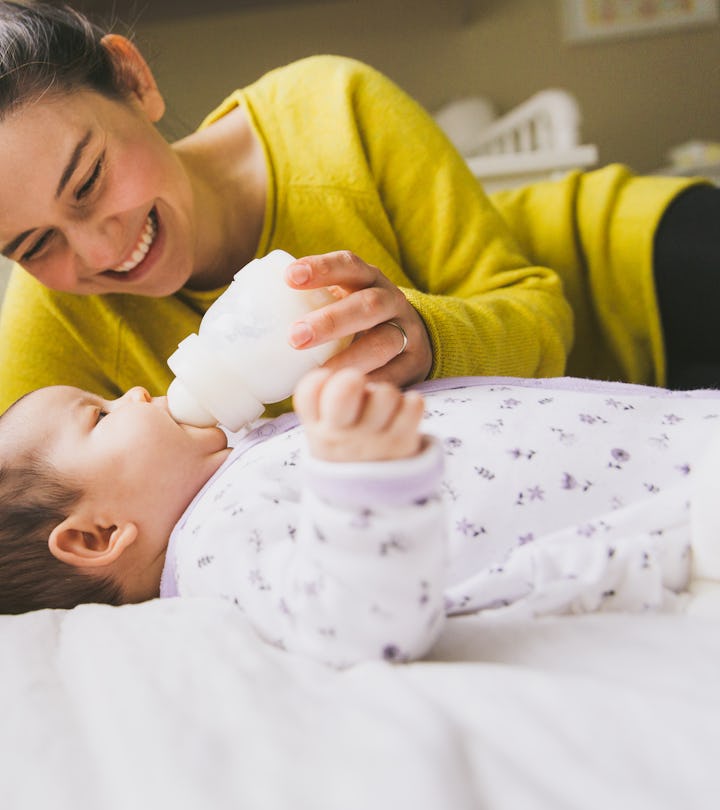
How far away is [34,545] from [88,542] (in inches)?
1.8

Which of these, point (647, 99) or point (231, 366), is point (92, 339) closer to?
point (231, 366)

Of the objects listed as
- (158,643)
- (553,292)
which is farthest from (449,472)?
(553,292)

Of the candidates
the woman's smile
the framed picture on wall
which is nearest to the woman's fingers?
the woman's smile

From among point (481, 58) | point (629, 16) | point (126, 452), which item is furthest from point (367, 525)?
point (629, 16)

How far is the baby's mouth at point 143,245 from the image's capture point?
0.92 m

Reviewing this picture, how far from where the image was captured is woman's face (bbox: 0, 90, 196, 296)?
2.59 ft

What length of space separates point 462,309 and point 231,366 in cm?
32

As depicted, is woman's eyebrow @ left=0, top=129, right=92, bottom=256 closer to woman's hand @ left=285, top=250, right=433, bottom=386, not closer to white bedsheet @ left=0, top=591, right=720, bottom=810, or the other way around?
woman's hand @ left=285, top=250, right=433, bottom=386

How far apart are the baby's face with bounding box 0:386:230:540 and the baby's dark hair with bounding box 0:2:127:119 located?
318mm

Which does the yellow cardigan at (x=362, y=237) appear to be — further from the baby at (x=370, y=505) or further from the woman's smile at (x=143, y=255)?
the baby at (x=370, y=505)

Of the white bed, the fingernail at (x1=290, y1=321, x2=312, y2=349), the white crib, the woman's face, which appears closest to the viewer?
the white bed

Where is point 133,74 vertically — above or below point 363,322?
above

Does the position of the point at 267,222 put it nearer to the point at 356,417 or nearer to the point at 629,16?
the point at 356,417

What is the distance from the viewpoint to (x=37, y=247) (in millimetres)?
884
